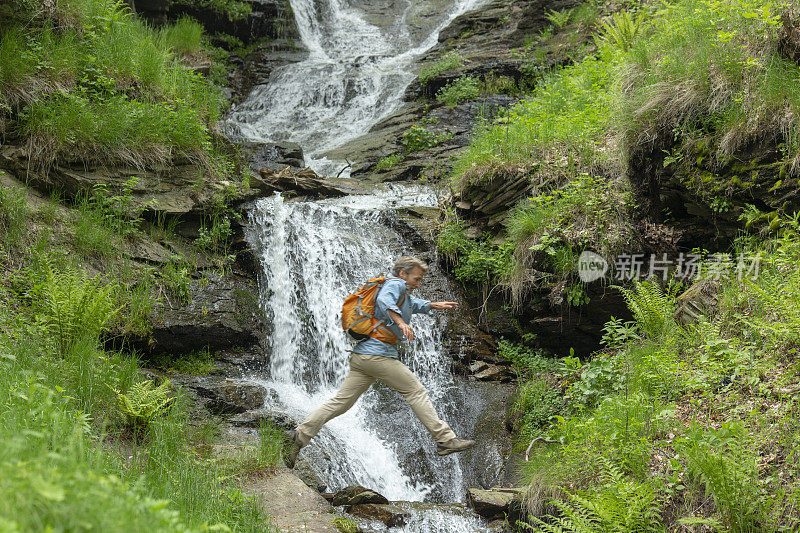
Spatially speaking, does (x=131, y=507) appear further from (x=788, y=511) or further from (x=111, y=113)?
(x=111, y=113)

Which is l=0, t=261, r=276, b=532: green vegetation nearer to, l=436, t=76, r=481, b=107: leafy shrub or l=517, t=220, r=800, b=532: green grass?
l=517, t=220, r=800, b=532: green grass

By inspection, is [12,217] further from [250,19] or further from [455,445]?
[250,19]

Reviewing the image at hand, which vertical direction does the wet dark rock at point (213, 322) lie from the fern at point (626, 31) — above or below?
below

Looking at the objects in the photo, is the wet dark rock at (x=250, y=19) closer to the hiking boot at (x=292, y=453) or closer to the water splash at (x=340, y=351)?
the water splash at (x=340, y=351)

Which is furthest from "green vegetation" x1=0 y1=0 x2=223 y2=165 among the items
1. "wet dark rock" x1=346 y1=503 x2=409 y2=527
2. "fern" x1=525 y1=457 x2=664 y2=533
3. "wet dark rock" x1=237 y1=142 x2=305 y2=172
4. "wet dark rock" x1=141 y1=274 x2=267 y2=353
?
"fern" x1=525 y1=457 x2=664 y2=533

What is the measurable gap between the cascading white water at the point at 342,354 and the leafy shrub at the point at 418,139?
235cm

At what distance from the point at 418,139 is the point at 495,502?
8.64 metres

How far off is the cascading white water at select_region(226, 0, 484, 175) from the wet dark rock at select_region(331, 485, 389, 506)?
831cm

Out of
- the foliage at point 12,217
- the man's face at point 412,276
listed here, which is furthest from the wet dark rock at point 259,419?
the foliage at point 12,217

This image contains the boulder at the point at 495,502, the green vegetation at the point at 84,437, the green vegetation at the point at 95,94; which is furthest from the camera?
the green vegetation at the point at 95,94

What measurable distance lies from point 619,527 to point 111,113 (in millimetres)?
8306

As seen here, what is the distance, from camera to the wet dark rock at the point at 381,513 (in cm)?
504

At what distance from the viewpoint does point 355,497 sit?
5.23 m

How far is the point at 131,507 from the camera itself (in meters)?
2.13
